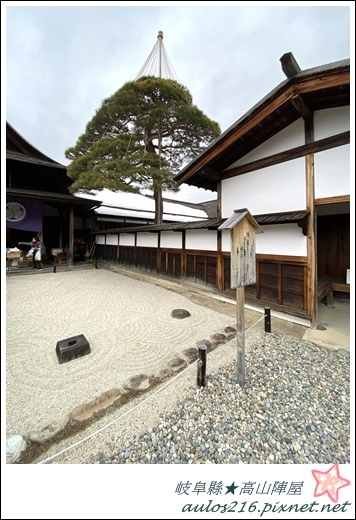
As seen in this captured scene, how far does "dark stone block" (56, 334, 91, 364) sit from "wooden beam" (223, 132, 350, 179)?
6.06 meters

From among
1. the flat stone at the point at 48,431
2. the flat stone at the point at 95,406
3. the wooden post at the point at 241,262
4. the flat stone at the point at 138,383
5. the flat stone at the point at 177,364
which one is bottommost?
the flat stone at the point at 48,431

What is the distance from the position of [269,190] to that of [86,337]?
18.8 ft

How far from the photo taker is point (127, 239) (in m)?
12.1

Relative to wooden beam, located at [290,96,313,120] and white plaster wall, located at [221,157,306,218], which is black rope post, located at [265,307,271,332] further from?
wooden beam, located at [290,96,313,120]

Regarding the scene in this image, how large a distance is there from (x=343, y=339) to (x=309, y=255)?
180cm

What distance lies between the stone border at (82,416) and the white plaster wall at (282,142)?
17.8ft

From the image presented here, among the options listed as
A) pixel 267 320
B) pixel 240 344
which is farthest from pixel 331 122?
pixel 240 344

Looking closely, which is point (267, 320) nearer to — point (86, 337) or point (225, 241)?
point (225, 241)

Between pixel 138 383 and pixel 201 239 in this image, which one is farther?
pixel 201 239

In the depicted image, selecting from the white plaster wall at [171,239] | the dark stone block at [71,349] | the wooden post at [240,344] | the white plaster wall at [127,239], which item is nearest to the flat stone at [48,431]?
the dark stone block at [71,349]

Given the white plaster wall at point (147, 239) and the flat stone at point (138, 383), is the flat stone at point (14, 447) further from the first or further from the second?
the white plaster wall at point (147, 239)

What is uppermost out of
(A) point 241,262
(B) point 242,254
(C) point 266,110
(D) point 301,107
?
(C) point 266,110

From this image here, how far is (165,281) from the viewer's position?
356 inches

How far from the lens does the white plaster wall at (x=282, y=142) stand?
4699 millimetres
